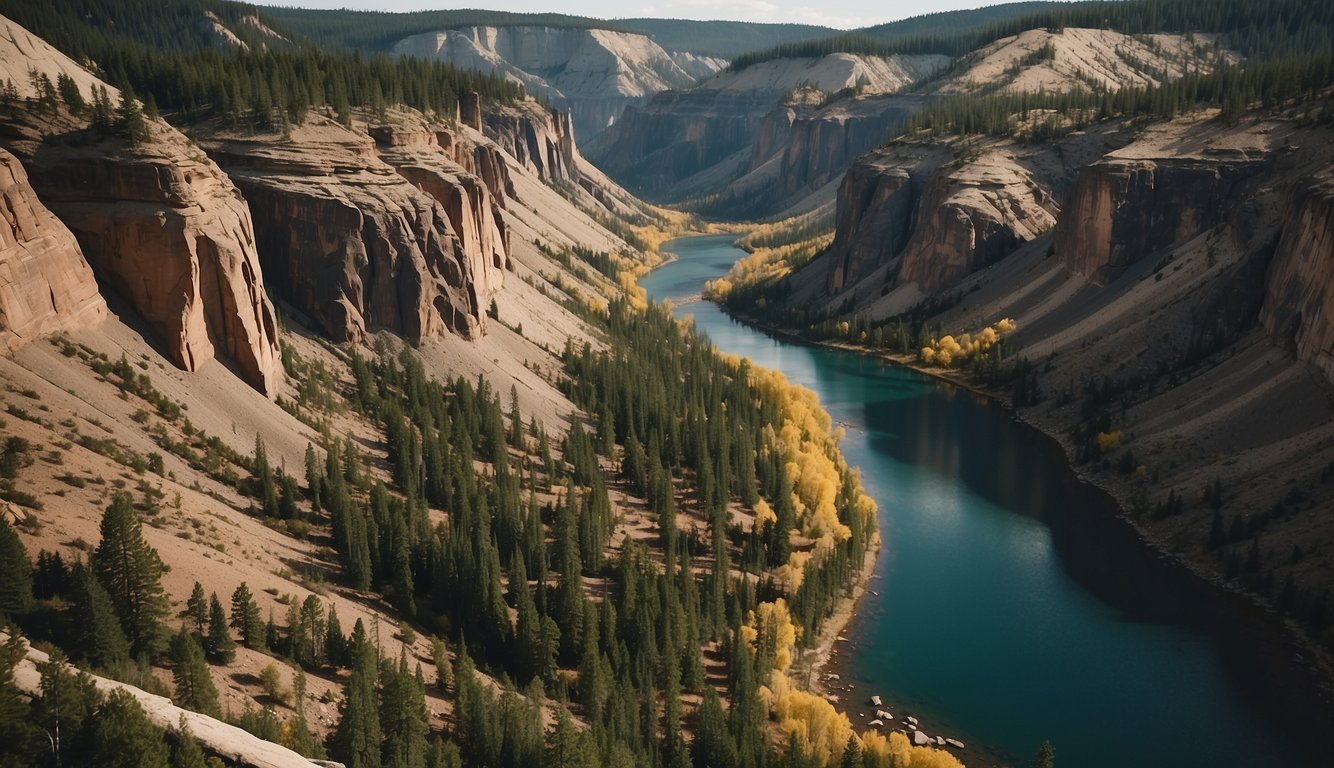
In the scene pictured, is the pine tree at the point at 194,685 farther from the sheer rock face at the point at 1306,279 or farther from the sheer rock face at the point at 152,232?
the sheer rock face at the point at 1306,279

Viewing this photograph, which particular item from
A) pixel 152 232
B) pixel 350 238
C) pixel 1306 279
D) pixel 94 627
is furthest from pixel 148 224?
pixel 1306 279

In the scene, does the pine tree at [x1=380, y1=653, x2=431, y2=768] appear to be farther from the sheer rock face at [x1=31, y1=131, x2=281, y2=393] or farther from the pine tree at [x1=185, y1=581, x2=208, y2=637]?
the sheer rock face at [x1=31, y1=131, x2=281, y2=393]

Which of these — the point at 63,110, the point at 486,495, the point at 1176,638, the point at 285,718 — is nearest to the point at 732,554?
the point at 486,495

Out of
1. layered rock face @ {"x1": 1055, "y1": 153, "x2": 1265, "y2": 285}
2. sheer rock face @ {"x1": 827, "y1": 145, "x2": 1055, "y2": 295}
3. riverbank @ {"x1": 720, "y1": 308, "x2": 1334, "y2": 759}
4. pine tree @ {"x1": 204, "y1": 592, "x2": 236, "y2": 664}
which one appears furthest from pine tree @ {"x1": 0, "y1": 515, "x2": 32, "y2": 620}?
sheer rock face @ {"x1": 827, "y1": 145, "x2": 1055, "y2": 295}

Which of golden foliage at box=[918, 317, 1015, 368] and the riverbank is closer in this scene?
the riverbank

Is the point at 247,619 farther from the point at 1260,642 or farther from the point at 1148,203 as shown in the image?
the point at 1148,203

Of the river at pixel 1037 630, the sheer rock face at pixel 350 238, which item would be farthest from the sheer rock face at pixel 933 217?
the sheer rock face at pixel 350 238
